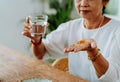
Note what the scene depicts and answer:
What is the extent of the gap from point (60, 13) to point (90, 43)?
83.0 inches

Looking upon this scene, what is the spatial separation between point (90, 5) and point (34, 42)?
1.38 ft

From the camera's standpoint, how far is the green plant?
10.7 feet

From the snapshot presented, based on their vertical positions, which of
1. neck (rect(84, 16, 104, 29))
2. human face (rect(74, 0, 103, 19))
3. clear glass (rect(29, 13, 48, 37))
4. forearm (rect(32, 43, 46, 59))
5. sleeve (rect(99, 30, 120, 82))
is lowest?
forearm (rect(32, 43, 46, 59))

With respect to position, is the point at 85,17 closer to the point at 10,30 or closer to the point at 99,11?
the point at 99,11

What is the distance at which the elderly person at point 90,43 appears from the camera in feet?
4.38

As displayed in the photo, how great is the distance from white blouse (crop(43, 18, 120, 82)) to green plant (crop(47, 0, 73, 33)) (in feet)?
4.75

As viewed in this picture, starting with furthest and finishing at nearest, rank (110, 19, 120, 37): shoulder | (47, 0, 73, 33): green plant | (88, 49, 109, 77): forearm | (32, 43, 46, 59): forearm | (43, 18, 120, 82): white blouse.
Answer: (47, 0, 73, 33): green plant → (32, 43, 46, 59): forearm → (110, 19, 120, 37): shoulder → (43, 18, 120, 82): white blouse → (88, 49, 109, 77): forearm

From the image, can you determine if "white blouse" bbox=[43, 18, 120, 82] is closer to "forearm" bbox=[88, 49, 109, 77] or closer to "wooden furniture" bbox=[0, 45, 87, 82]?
"forearm" bbox=[88, 49, 109, 77]

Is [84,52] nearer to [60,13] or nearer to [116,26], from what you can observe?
[116,26]

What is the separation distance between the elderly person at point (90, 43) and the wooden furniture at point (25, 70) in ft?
0.42

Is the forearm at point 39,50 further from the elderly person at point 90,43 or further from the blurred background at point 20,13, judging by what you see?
the blurred background at point 20,13

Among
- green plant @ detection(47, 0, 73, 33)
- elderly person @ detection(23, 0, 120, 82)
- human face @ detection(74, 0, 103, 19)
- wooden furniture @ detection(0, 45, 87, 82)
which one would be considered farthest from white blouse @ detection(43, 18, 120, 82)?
green plant @ detection(47, 0, 73, 33)

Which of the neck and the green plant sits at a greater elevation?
the neck

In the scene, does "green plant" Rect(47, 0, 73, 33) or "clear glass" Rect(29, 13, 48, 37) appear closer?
"clear glass" Rect(29, 13, 48, 37)
